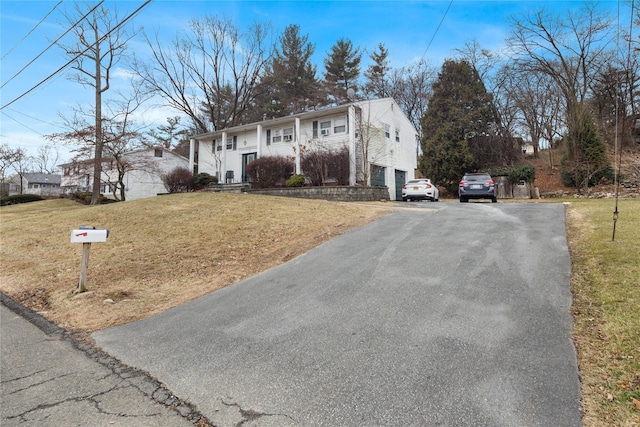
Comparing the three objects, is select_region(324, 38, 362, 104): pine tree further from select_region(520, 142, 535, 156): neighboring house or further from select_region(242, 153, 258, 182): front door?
select_region(520, 142, 535, 156): neighboring house

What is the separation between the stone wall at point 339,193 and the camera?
54.5ft

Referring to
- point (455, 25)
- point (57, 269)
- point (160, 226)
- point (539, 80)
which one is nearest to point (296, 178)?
point (160, 226)

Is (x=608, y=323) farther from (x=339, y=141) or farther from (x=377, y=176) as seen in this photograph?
(x=377, y=176)

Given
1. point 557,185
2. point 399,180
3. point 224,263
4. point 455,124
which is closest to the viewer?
point 224,263

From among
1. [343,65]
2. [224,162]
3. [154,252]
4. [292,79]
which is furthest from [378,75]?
[154,252]

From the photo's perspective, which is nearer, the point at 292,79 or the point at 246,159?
the point at 246,159

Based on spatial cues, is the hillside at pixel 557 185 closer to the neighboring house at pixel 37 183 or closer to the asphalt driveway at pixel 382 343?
the asphalt driveway at pixel 382 343

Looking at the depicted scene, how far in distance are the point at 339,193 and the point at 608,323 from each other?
13.8 meters

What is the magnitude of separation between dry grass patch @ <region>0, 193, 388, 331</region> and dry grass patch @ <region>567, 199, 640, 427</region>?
496 cm

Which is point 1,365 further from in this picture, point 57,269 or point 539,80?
point 539,80

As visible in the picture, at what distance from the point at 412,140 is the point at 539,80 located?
1057 centimetres

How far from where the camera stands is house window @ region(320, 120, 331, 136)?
20.7m

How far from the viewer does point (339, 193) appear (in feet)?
54.9

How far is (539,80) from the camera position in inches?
993
